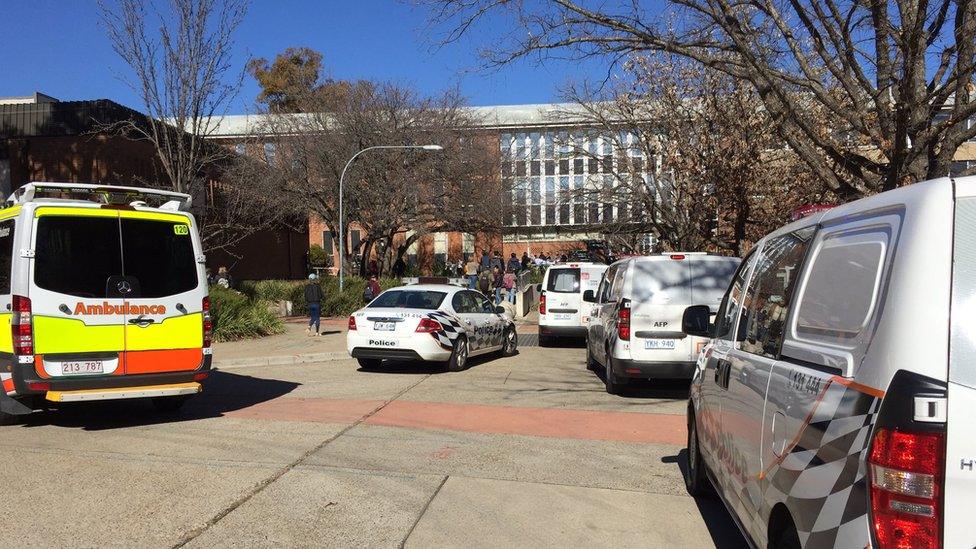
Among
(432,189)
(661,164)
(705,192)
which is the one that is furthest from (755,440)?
(432,189)

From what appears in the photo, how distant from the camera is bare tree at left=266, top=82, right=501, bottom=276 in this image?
3134cm

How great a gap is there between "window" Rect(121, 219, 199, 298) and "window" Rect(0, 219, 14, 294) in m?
1.03

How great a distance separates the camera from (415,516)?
5.46 m

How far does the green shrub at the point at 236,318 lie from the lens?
1760 cm

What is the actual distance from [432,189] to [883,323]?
3023cm

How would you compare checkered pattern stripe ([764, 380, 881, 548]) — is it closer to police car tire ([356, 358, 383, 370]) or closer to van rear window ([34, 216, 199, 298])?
van rear window ([34, 216, 199, 298])

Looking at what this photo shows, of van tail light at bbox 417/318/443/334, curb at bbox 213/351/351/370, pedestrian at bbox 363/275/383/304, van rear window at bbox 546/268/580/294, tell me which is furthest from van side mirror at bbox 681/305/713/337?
pedestrian at bbox 363/275/383/304

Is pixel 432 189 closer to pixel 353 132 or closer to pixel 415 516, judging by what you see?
pixel 353 132

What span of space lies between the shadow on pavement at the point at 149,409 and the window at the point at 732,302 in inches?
249

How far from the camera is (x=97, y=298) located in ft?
26.7

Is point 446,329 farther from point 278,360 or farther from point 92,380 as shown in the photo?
point 92,380

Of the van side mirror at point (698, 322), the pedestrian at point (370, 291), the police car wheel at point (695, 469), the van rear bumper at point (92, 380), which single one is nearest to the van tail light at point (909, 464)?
the van side mirror at point (698, 322)

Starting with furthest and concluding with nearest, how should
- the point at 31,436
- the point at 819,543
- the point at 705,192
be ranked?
the point at 705,192 → the point at 31,436 → the point at 819,543

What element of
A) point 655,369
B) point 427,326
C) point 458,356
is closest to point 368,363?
point 458,356
